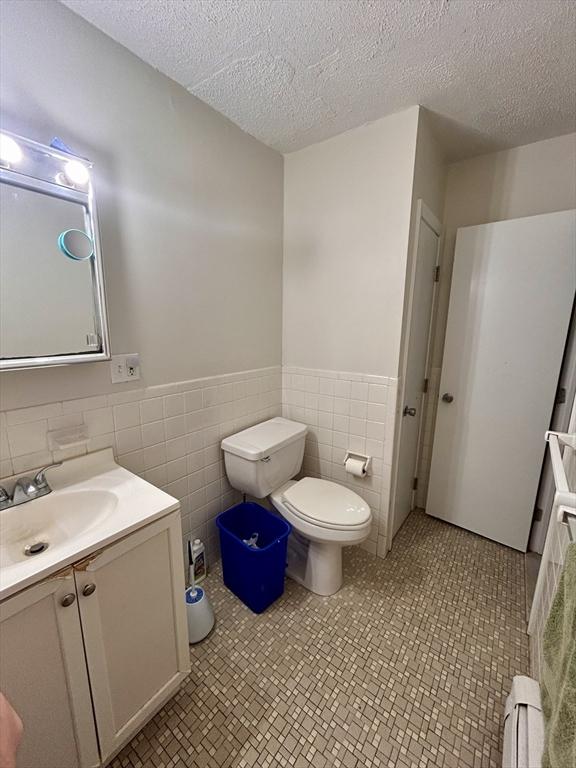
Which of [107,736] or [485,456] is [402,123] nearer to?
[485,456]

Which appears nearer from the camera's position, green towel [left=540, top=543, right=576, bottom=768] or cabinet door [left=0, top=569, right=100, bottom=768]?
green towel [left=540, top=543, right=576, bottom=768]

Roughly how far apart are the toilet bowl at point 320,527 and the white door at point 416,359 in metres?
0.49

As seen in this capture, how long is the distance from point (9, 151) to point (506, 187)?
233cm

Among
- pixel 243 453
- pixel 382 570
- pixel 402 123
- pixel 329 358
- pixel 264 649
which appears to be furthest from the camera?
pixel 329 358

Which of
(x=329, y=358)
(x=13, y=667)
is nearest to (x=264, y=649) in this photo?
(x=13, y=667)

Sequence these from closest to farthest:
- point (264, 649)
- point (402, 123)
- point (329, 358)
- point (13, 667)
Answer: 1. point (13, 667)
2. point (264, 649)
3. point (402, 123)
4. point (329, 358)

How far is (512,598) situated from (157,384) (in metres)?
2.05

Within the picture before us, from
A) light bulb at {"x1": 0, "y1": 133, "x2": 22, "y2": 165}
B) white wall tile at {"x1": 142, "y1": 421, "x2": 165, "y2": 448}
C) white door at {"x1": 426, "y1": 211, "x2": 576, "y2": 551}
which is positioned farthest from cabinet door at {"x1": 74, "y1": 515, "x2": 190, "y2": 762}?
white door at {"x1": 426, "y1": 211, "x2": 576, "y2": 551}

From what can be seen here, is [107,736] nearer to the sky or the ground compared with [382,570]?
nearer to the sky

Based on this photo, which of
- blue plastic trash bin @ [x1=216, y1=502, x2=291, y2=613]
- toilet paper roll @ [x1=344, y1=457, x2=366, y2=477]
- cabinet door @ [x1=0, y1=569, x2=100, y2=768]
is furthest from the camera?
toilet paper roll @ [x1=344, y1=457, x2=366, y2=477]

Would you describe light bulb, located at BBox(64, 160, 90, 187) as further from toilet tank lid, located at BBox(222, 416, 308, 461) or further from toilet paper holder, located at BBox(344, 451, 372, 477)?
toilet paper holder, located at BBox(344, 451, 372, 477)

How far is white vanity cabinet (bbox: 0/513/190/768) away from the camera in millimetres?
760

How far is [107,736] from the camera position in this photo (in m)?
0.94

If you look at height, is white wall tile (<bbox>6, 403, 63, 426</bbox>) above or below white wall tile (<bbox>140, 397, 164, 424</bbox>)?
above
